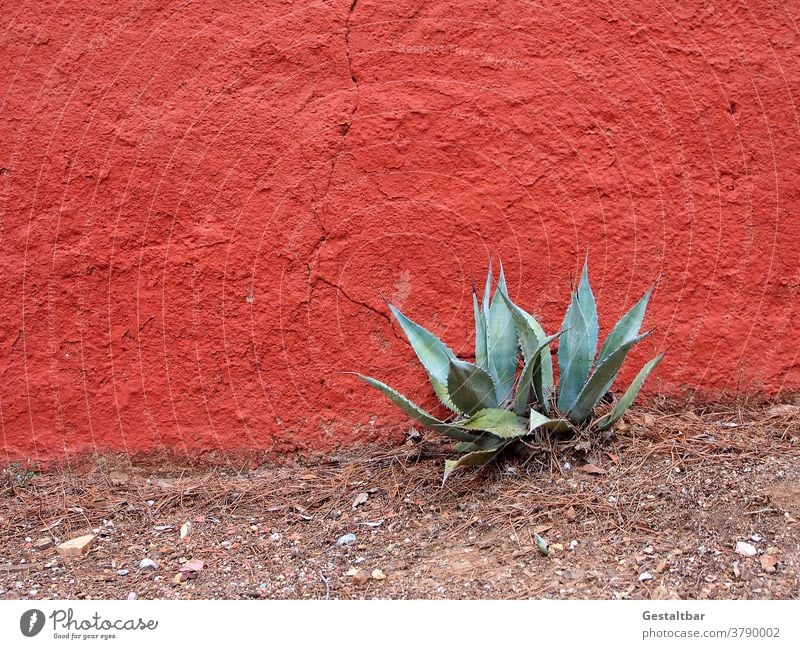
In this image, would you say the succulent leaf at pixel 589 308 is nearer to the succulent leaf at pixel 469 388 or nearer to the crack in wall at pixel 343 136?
the succulent leaf at pixel 469 388

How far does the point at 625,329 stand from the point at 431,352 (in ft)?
2.27

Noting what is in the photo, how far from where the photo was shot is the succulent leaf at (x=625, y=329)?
316 centimetres

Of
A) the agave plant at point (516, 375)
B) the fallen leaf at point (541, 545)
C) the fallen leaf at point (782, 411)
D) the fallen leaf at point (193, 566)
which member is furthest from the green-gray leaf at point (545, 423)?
the fallen leaf at point (193, 566)

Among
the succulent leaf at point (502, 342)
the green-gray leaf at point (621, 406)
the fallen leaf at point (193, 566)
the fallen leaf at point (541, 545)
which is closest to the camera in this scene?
the fallen leaf at point (541, 545)

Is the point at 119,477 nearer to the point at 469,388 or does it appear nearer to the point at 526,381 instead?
the point at 469,388

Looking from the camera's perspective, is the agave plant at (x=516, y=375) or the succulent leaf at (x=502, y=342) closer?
the agave plant at (x=516, y=375)

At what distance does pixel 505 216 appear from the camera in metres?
3.38

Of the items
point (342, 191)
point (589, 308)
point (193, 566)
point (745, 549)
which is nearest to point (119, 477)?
point (193, 566)

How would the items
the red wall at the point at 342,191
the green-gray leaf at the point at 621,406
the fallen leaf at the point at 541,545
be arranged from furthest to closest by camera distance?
the red wall at the point at 342,191, the green-gray leaf at the point at 621,406, the fallen leaf at the point at 541,545

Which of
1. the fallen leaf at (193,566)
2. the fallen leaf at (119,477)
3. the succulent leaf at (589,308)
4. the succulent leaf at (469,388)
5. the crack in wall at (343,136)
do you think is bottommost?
the fallen leaf at (119,477)

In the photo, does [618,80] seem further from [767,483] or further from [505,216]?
[767,483]

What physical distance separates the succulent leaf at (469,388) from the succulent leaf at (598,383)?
29 cm

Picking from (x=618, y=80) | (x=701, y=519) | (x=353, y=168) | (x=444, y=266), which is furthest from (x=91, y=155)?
(x=701, y=519)

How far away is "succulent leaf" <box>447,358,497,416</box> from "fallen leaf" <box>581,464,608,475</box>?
0.37 m
